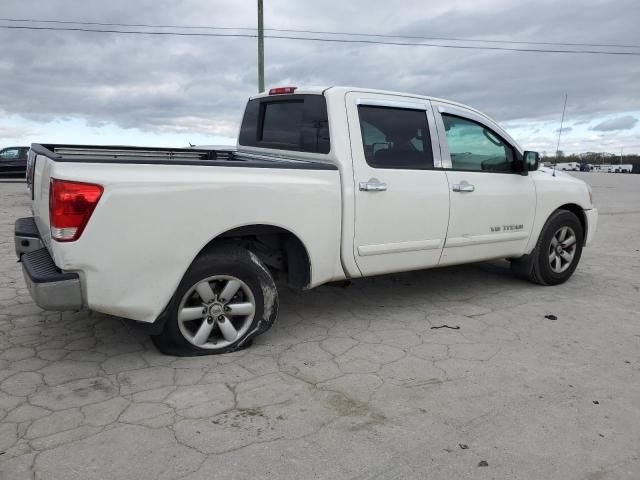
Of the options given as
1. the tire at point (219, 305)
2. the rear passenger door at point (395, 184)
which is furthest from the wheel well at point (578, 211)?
the tire at point (219, 305)

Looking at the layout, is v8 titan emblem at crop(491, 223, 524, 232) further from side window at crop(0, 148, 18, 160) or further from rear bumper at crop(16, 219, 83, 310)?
side window at crop(0, 148, 18, 160)

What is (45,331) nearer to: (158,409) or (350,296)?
(158,409)

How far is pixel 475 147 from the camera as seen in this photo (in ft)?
15.9

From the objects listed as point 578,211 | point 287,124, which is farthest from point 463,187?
point 578,211

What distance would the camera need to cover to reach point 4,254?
6629 millimetres

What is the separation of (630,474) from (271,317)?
225 centimetres

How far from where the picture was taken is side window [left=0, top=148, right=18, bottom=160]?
20203 mm

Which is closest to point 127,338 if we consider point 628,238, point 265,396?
point 265,396

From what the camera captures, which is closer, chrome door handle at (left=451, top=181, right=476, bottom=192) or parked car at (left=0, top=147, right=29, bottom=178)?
chrome door handle at (left=451, top=181, right=476, bottom=192)

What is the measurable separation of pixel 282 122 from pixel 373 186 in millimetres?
1144

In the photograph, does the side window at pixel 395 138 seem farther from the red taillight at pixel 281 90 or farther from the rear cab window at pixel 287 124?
the red taillight at pixel 281 90

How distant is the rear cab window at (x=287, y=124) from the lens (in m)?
4.07

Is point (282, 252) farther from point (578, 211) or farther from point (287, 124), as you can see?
point (578, 211)

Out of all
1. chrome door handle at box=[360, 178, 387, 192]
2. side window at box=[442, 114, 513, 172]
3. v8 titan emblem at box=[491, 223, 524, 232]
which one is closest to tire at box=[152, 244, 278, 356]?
chrome door handle at box=[360, 178, 387, 192]
